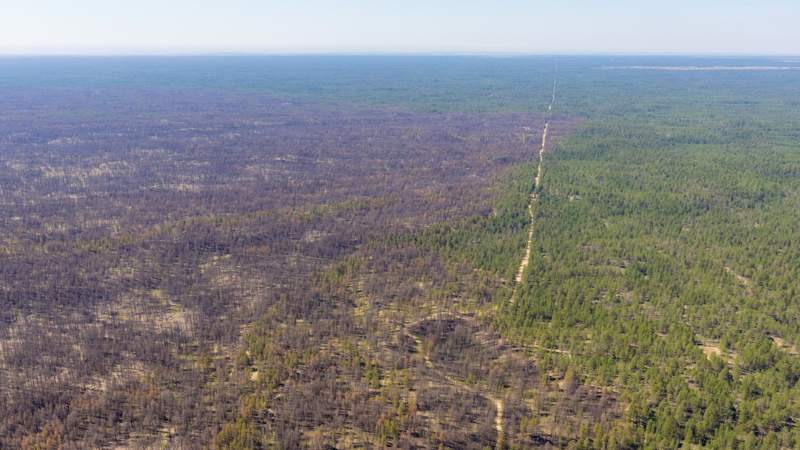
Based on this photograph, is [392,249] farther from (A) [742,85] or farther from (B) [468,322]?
(A) [742,85]

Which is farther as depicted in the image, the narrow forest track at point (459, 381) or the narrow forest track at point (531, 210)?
the narrow forest track at point (531, 210)

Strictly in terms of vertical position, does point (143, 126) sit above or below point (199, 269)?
above

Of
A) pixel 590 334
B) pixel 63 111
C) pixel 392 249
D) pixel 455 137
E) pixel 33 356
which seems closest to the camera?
pixel 33 356

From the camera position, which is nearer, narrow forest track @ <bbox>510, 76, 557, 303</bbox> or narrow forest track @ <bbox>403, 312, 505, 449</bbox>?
narrow forest track @ <bbox>403, 312, 505, 449</bbox>

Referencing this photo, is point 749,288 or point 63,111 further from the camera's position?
point 63,111

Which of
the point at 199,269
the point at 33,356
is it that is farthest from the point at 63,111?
the point at 33,356

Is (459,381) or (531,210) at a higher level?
(531,210)

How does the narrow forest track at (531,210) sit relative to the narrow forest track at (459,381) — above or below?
above

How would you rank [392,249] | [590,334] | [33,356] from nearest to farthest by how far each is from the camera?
[33,356] < [590,334] < [392,249]

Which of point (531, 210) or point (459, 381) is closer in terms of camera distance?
point (459, 381)

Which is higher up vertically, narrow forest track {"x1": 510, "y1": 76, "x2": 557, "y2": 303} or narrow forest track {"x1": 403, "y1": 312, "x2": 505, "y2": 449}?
narrow forest track {"x1": 510, "y1": 76, "x2": 557, "y2": 303}

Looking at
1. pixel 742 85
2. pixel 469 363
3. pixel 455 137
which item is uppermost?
pixel 742 85
